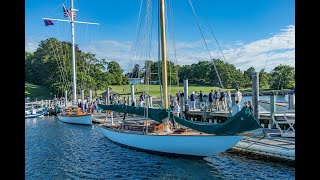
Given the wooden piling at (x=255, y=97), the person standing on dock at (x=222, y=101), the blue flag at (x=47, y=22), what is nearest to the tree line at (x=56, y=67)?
the blue flag at (x=47, y=22)

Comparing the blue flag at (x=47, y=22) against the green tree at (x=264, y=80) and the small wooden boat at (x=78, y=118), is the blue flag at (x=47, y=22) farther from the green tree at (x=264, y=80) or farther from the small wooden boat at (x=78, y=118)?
the green tree at (x=264, y=80)

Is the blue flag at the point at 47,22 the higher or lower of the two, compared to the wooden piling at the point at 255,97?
higher

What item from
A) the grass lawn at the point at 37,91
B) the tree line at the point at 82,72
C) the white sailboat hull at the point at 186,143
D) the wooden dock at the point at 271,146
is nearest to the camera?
the wooden dock at the point at 271,146

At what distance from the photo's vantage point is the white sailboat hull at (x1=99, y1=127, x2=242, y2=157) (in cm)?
1461

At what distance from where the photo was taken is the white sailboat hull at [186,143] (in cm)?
1461

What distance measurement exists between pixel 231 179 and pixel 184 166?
278 cm

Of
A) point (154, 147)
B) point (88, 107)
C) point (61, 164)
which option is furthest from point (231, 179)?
point (88, 107)

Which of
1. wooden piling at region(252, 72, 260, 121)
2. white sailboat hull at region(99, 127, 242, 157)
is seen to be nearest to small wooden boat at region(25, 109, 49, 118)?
white sailboat hull at region(99, 127, 242, 157)

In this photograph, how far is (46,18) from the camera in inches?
1750
